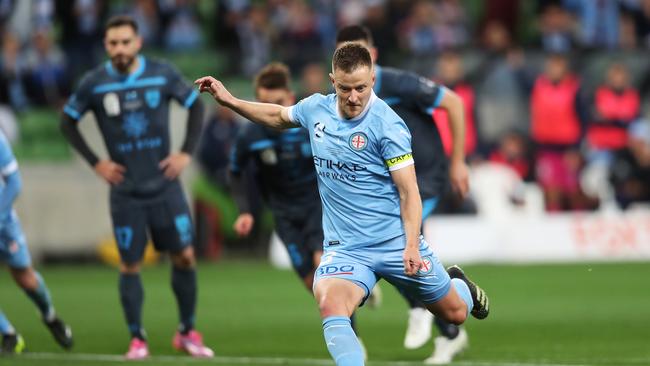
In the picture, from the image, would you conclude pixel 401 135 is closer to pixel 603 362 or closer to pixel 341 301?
pixel 341 301

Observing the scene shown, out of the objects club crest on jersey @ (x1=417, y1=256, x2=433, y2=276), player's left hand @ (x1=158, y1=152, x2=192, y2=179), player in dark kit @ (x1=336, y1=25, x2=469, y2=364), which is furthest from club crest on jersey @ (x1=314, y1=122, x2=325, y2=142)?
player's left hand @ (x1=158, y1=152, x2=192, y2=179)

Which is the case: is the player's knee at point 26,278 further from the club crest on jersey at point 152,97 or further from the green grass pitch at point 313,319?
the club crest on jersey at point 152,97

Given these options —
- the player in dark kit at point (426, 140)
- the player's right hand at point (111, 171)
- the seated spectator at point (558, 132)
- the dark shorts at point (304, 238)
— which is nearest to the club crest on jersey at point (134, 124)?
the player's right hand at point (111, 171)

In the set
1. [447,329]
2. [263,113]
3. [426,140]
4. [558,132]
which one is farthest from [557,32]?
[263,113]

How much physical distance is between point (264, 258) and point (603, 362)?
1161 cm

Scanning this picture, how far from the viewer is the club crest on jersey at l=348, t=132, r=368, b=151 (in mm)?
7574

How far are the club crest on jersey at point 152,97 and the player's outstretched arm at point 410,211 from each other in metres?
3.41

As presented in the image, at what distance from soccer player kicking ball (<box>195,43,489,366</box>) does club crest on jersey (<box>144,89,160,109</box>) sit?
271cm

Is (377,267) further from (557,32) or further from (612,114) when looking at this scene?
(557,32)

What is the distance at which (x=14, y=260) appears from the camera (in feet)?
35.1

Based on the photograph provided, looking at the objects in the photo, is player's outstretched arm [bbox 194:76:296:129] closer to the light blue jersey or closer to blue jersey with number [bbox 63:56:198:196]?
blue jersey with number [bbox 63:56:198:196]

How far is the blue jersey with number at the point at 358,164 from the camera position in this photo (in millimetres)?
7574

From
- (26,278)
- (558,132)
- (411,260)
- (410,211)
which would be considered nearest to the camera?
(411,260)

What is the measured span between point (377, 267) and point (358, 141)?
749mm
